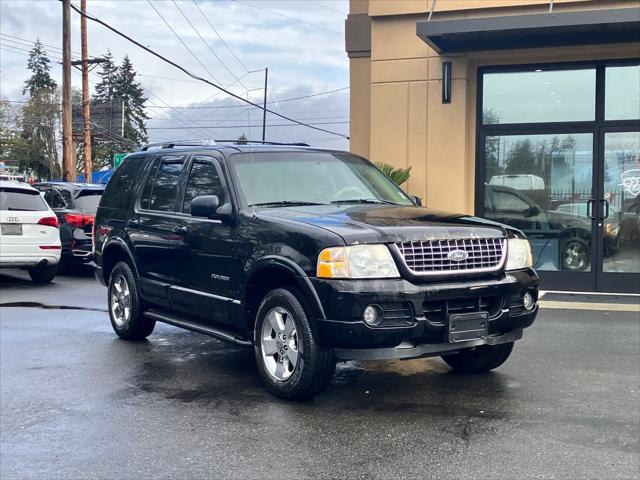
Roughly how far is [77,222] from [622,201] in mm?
9213

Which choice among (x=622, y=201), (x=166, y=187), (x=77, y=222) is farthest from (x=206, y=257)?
(x=77, y=222)

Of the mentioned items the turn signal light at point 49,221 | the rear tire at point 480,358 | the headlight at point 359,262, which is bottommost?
the rear tire at point 480,358

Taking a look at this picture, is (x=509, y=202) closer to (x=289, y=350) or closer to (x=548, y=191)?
(x=548, y=191)

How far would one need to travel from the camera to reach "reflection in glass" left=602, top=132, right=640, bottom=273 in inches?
432

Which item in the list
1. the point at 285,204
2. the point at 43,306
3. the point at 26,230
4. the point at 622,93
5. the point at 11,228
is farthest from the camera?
the point at 26,230

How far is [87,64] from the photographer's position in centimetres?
2861

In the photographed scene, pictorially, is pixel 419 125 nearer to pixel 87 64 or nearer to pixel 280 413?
pixel 280 413

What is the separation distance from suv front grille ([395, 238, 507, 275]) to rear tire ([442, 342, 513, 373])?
1.00m

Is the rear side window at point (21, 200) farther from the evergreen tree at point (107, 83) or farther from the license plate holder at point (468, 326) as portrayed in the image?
the evergreen tree at point (107, 83)

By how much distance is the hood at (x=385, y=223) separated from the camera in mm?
A: 5008

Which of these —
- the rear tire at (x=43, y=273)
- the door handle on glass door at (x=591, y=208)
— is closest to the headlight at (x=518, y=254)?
the door handle on glass door at (x=591, y=208)

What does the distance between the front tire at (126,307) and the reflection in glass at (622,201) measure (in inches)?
277

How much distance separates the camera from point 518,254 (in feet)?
18.5

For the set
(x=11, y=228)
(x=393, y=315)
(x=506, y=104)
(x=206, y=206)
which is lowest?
(x=393, y=315)
